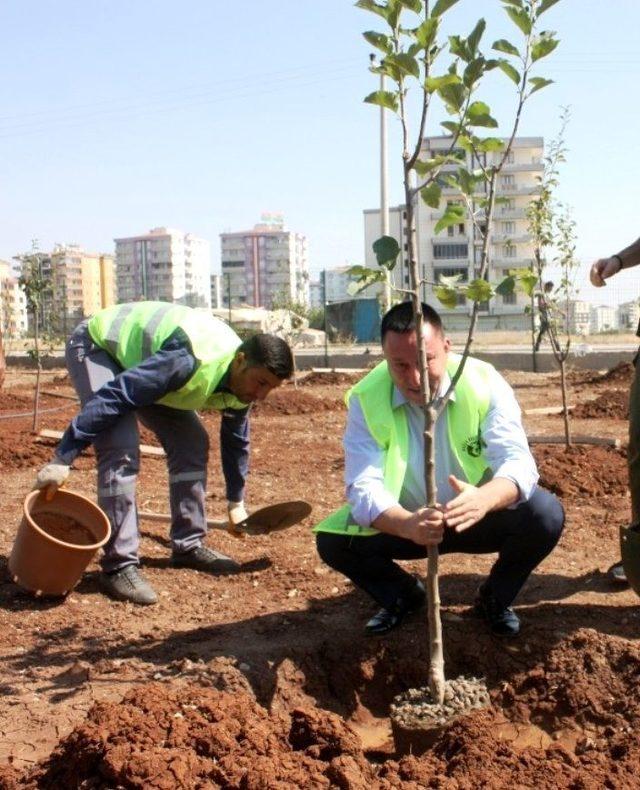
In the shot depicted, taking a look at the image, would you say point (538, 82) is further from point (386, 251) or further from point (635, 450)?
point (635, 450)

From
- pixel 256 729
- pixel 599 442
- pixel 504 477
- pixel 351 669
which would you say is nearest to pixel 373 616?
pixel 351 669

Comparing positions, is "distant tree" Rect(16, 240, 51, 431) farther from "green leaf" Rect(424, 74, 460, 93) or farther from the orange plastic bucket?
"green leaf" Rect(424, 74, 460, 93)

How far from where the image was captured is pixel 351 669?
3348 mm

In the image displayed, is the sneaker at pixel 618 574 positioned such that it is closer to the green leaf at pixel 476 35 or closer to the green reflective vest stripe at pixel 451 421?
the green reflective vest stripe at pixel 451 421

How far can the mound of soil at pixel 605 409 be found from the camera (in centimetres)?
1002

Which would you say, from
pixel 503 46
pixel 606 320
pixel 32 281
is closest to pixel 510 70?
pixel 503 46

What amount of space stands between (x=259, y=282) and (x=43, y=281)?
92482mm

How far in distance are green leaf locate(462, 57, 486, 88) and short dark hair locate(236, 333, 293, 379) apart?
1.61m

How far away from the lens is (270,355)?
395 centimetres

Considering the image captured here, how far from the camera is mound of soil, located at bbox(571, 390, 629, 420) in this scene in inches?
394

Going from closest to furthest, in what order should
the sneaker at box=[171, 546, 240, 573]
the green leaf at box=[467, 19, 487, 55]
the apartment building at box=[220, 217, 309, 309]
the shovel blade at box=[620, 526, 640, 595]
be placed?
the green leaf at box=[467, 19, 487, 55]
the shovel blade at box=[620, 526, 640, 595]
the sneaker at box=[171, 546, 240, 573]
the apartment building at box=[220, 217, 309, 309]

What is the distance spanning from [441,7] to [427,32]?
0.23 feet

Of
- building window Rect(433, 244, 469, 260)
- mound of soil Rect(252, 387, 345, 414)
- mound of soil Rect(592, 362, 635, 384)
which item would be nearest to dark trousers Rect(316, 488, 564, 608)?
mound of soil Rect(252, 387, 345, 414)

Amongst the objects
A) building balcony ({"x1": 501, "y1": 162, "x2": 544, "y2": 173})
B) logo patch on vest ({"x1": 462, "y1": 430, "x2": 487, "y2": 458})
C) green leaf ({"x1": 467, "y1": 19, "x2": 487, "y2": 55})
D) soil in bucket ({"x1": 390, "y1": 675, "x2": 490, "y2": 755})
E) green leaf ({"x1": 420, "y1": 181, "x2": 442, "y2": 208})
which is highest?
building balcony ({"x1": 501, "y1": 162, "x2": 544, "y2": 173})
